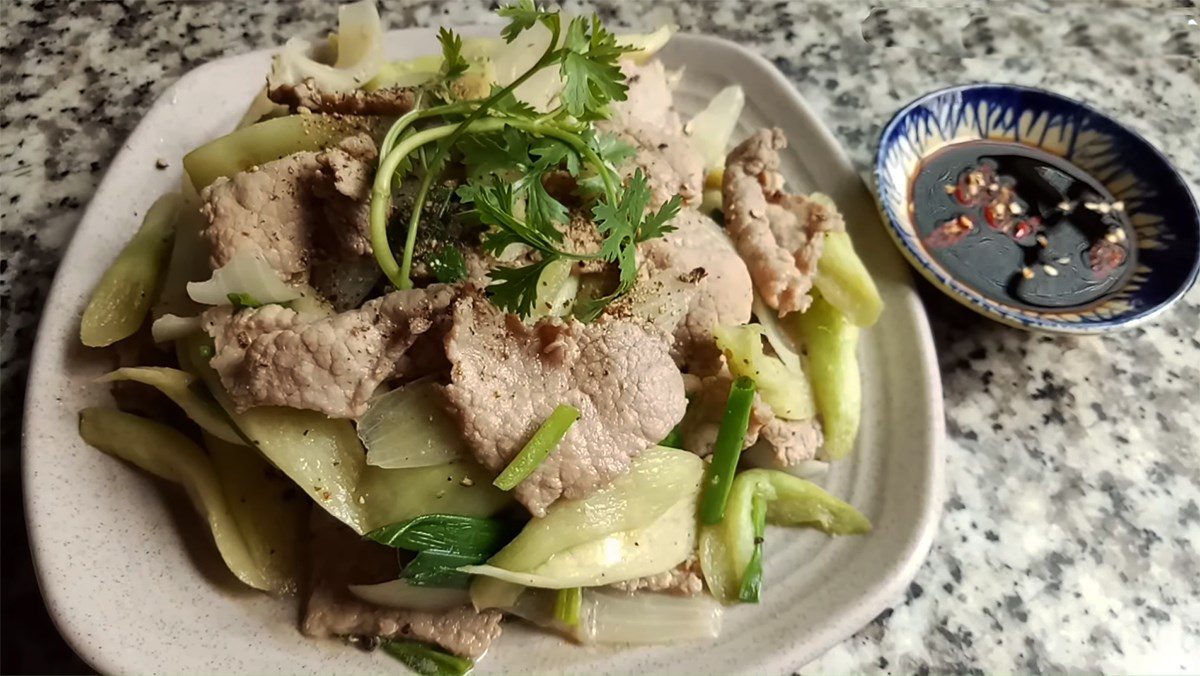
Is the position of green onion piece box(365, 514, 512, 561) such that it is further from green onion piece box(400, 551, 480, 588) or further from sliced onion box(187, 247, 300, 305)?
sliced onion box(187, 247, 300, 305)

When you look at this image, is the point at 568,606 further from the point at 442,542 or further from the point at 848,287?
the point at 848,287

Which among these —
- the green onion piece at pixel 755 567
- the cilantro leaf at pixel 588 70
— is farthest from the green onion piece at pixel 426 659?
the cilantro leaf at pixel 588 70

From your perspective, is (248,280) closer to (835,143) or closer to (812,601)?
(812,601)

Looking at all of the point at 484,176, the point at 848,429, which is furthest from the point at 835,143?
the point at 484,176

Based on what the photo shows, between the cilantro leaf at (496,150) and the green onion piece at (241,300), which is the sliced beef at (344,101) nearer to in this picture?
the cilantro leaf at (496,150)

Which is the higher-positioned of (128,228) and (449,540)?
(128,228)

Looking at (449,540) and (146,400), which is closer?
(449,540)
